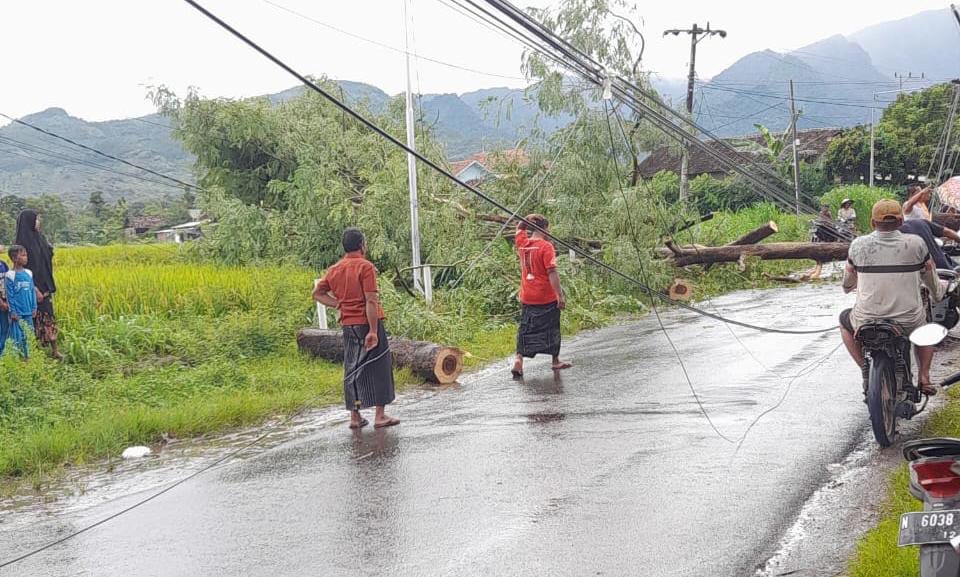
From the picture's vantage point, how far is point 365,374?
8227mm

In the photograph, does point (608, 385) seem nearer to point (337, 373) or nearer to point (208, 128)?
point (337, 373)

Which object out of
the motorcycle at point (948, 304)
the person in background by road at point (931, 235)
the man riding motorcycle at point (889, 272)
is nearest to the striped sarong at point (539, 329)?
the person in background by road at point (931, 235)

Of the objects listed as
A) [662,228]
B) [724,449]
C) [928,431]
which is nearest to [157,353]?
[724,449]

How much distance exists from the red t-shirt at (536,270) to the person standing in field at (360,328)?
247cm

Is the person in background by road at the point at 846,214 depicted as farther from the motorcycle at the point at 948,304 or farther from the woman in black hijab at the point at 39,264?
the woman in black hijab at the point at 39,264

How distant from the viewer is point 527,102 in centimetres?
1852

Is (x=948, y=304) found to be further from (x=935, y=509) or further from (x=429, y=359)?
(x=935, y=509)

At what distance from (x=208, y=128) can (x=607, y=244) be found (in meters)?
9.01

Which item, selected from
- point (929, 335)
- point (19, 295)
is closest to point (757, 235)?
point (19, 295)

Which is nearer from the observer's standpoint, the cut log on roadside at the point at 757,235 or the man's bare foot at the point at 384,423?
the man's bare foot at the point at 384,423

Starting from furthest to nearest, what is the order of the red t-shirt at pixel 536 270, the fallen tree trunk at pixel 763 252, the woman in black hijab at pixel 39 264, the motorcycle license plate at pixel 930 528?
the fallen tree trunk at pixel 763 252
the woman in black hijab at pixel 39 264
the red t-shirt at pixel 536 270
the motorcycle license plate at pixel 930 528

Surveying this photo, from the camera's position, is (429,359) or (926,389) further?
(429,359)

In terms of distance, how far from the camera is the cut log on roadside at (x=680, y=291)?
18453 millimetres

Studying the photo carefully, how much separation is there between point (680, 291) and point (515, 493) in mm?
13158
